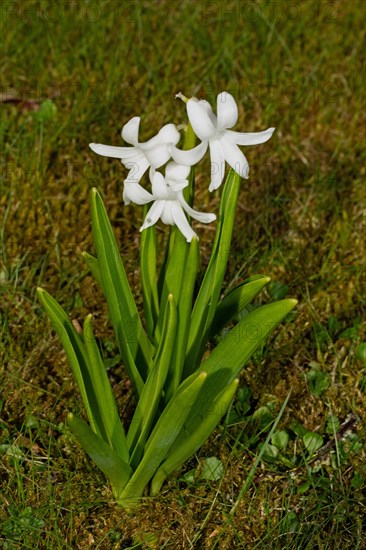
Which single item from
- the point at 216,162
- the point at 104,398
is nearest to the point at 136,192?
the point at 216,162

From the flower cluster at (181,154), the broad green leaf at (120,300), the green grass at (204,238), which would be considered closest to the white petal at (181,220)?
the flower cluster at (181,154)

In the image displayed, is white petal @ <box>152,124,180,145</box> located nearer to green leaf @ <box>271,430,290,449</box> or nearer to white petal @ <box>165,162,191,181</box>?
white petal @ <box>165,162,191,181</box>

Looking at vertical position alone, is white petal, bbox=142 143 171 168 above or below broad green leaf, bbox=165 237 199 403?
above

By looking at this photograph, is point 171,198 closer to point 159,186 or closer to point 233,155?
point 159,186

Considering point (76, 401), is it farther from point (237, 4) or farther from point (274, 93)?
point (237, 4)

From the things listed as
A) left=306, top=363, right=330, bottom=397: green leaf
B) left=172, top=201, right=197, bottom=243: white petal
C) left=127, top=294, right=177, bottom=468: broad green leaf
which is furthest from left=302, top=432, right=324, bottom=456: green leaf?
left=172, top=201, right=197, bottom=243: white petal

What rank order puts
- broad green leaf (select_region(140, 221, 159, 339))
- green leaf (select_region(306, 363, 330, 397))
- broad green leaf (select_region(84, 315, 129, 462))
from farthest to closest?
green leaf (select_region(306, 363, 330, 397)) → broad green leaf (select_region(140, 221, 159, 339)) → broad green leaf (select_region(84, 315, 129, 462))
